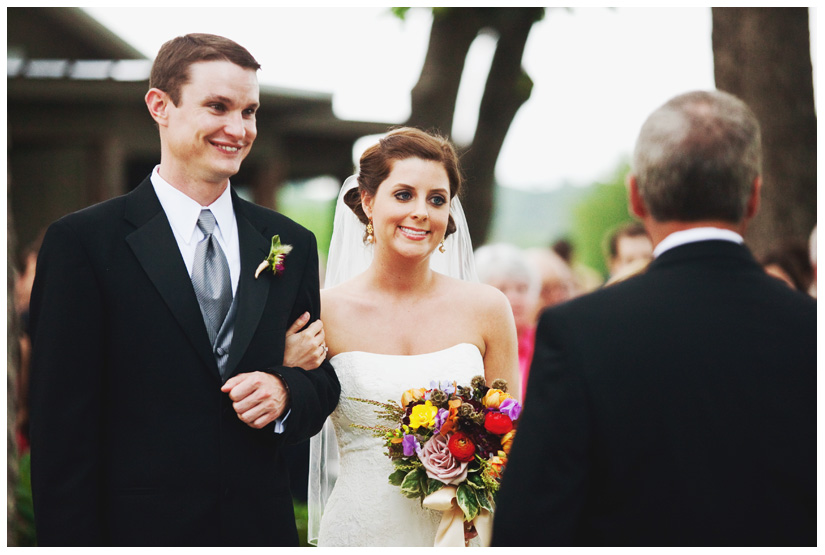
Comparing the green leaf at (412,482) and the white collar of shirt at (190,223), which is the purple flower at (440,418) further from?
the white collar of shirt at (190,223)

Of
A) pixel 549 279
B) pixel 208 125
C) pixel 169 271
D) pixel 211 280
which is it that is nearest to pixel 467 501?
pixel 211 280

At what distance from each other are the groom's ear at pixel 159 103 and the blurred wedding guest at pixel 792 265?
4.42 meters

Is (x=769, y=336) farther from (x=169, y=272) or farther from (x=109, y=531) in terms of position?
(x=109, y=531)

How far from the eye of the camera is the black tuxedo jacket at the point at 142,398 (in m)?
2.68

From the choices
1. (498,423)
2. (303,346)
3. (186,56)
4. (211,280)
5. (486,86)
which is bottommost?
(498,423)

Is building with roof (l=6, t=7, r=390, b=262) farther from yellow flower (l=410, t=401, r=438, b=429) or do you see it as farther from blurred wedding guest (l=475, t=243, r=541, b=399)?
yellow flower (l=410, t=401, r=438, b=429)

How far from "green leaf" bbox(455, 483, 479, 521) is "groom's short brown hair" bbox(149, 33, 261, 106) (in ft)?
5.74

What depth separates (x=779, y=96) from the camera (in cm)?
747

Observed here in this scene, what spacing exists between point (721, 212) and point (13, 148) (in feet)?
46.6

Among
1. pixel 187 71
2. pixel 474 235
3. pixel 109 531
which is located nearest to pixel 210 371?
pixel 109 531

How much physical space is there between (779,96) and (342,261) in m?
4.92

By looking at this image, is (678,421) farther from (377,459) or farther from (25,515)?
(25,515)

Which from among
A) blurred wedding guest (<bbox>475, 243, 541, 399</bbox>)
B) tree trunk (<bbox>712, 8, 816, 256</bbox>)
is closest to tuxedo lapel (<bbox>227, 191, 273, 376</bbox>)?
blurred wedding guest (<bbox>475, 243, 541, 399</bbox>)

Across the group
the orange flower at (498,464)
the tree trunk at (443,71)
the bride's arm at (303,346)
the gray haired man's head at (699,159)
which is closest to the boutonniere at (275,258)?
the bride's arm at (303,346)
